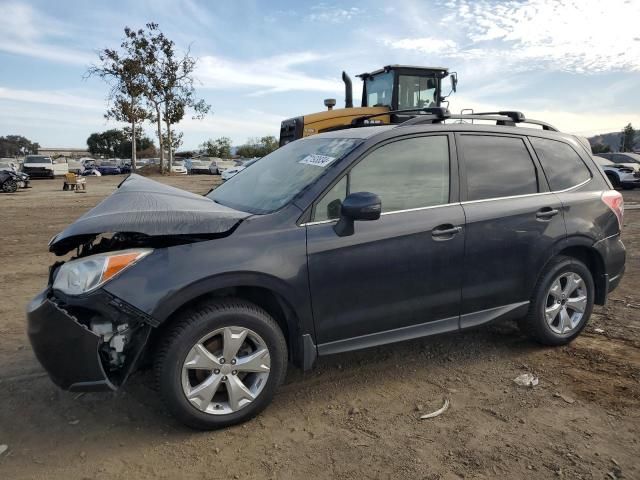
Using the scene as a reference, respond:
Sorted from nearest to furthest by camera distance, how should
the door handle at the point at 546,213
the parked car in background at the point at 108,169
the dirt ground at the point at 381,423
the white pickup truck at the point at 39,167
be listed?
the dirt ground at the point at 381,423, the door handle at the point at 546,213, the white pickup truck at the point at 39,167, the parked car in background at the point at 108,169

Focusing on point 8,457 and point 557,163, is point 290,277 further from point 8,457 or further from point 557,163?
point 557,163

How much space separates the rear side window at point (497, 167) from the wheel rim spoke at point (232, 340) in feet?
6.27

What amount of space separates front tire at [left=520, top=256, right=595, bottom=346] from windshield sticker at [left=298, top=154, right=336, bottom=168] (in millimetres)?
1948

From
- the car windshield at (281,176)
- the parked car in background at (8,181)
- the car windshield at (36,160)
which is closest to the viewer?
the car windshield at (281,176)

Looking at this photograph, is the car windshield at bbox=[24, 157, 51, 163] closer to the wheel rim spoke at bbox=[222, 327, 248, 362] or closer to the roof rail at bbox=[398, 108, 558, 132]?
the roof rail at bbox=[398, 108, 558, 132]

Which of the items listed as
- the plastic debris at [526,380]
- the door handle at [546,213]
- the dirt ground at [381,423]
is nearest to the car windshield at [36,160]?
the dirt ground at [381,423]

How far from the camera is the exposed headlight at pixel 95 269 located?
2668 mm

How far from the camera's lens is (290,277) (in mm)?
2961

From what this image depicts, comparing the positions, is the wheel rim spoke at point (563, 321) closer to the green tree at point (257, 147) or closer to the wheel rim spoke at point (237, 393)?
the wheel rim spoke at point (237, 393)

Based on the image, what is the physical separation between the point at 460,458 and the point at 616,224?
2698 mm

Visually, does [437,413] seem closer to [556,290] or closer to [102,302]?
[556,290]

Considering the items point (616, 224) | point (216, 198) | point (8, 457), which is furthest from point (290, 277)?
point (616, 224)

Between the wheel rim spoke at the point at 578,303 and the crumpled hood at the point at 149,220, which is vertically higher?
the crumpled hood at the point at 149,220

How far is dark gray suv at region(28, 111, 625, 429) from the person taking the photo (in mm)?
2732
